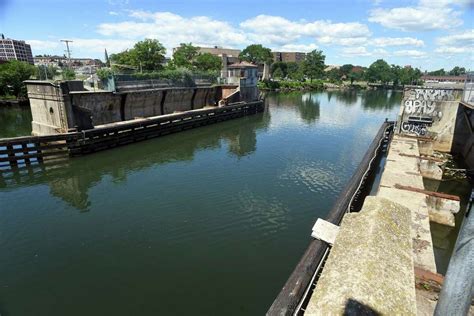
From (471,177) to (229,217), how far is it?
1597 cm

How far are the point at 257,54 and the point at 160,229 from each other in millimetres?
122532

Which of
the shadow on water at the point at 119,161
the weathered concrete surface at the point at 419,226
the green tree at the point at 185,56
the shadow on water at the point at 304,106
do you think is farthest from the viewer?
the green tree at the point at 185,56

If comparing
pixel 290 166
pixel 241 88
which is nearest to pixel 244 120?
pixel 241 88

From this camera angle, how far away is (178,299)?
838cm

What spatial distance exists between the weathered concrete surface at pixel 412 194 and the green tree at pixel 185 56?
62.7 metres

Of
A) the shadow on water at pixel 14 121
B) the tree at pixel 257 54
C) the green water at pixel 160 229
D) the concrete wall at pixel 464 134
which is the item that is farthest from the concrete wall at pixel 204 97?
the tree at pixel 257 54

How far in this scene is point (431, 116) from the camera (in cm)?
2289

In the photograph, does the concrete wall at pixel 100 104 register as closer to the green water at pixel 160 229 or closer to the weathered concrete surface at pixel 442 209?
the green water at pixel 160 229

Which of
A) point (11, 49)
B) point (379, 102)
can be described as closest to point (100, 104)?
point (379, 102)

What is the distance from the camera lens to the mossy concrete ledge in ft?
10.2

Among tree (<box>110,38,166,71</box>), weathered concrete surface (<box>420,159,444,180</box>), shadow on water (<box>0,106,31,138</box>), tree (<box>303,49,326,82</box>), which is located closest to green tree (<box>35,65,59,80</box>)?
shadow on water (<box>0,106,31,138</box>)

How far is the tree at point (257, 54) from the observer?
404ft

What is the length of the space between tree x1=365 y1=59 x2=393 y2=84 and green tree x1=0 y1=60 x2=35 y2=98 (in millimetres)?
139597

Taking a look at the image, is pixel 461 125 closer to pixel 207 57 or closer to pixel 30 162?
pixel 30 162
